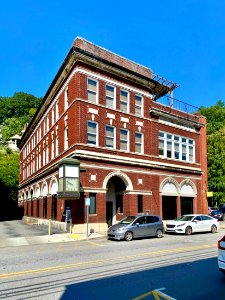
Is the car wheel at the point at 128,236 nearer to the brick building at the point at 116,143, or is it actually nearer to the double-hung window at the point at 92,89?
the brick building at the point at 116,143

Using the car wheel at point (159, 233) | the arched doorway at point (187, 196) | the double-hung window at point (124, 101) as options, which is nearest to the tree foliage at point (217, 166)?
the arched doorway at point (187, 196)

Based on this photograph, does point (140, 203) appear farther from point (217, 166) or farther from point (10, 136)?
point (10, 136)

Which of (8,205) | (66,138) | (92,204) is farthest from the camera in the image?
(8,205)

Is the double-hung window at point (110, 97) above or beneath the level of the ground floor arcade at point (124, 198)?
above

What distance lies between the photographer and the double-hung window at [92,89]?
2709 cm

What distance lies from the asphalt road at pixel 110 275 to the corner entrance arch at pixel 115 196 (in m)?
13.8

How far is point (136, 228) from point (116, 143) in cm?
921

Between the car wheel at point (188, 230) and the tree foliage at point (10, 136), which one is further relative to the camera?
the tree foliage at point (10, 136)

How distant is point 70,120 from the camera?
27297 millimetres

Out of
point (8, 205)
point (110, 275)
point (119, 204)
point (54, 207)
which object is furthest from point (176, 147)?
point (8, 205)

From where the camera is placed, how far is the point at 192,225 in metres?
24.6

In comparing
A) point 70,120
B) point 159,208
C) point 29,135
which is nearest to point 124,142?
point 70,120

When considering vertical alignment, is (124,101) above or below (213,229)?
above

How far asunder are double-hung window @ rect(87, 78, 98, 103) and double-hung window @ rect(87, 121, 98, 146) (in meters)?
2.00
